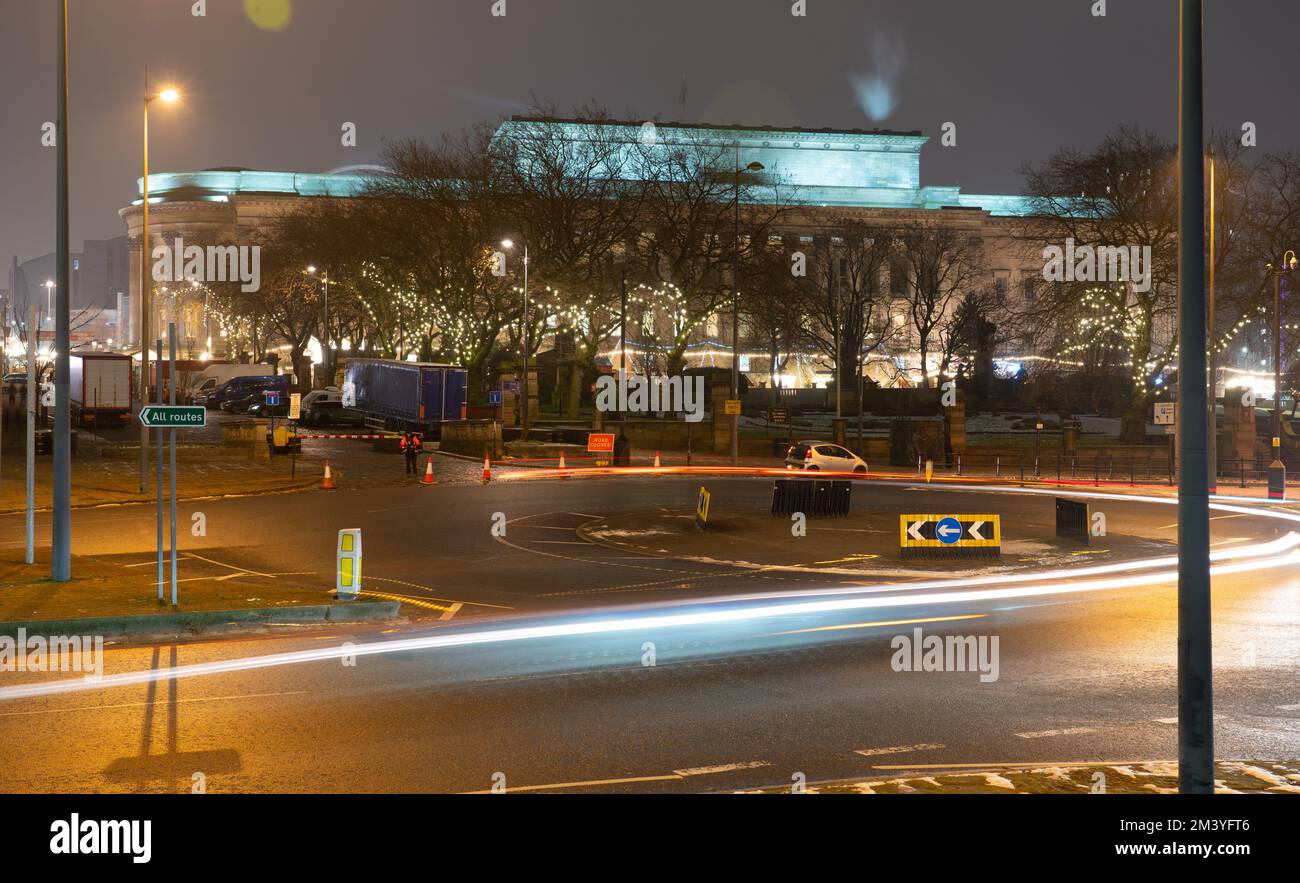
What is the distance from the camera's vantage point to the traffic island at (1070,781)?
7.93 meters

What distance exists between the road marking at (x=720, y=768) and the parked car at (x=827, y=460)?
3763 centimetres

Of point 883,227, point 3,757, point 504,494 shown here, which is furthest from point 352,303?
point 3,757

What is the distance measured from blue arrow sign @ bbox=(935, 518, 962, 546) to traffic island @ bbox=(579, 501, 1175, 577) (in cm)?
41

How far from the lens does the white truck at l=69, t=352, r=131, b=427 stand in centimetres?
5262

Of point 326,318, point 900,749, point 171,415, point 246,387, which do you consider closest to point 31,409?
point 171,415

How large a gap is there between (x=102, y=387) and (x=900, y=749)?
50629 mm

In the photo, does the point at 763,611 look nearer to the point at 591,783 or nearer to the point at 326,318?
the point at 591,783

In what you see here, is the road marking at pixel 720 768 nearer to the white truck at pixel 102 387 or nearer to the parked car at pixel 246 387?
the white truck at pixel 102 387

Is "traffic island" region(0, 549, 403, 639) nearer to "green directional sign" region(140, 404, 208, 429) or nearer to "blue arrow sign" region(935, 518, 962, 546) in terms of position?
"green directional sign" region(140, 404, 208, 429)

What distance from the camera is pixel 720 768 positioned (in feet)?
29.4

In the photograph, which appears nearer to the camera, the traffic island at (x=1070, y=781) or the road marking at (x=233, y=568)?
the traffic island at (x=1070, y=781)

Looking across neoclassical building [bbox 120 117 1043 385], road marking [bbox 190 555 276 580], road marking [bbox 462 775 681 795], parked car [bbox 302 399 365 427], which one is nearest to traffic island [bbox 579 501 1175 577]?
road marking [bbox 190 555 276 580]

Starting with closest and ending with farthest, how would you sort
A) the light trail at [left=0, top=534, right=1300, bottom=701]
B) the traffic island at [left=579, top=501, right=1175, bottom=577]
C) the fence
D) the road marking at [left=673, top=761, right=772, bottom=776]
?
the road marking at [left=673, top=761, right=772, bottom=776]
the light trail at [left=0, top=534, right=1300, bottom=701]
the traffic island at [left=579, top=501, right=1175, bottom=577]
the fence

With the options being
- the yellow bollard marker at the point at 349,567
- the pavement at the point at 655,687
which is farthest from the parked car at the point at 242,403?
the yellow bollard marker at the point at 349,567
